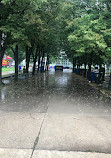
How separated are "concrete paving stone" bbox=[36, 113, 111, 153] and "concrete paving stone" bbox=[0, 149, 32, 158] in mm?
328

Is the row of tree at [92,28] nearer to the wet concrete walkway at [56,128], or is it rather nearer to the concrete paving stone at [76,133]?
the wet concrete walkway at [56,128]

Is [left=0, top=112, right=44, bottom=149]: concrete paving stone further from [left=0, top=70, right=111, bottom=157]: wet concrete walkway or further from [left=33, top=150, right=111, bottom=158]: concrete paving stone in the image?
[left=33, top=150, right=111, bottom=158]: concrete paving stone

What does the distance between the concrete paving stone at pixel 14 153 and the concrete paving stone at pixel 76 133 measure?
1.08ft

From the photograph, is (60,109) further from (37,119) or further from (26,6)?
(26,6)

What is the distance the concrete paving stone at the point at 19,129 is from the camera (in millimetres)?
3742

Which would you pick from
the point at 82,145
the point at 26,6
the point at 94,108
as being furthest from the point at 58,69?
the point at 82,145

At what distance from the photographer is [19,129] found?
4496 mm

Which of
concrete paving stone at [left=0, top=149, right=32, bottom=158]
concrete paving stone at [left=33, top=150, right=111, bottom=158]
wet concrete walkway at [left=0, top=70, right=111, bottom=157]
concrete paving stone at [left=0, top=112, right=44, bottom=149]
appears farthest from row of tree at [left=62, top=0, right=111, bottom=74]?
concrete paving stone at [left=0, top=149, right=32, bottom=158]

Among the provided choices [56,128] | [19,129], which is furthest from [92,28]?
[19,129]

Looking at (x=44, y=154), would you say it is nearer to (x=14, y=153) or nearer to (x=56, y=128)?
(x=14, y=153)

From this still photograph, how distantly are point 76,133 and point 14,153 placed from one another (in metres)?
1.74

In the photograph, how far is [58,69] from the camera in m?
52.0

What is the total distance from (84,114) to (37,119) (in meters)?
1.83

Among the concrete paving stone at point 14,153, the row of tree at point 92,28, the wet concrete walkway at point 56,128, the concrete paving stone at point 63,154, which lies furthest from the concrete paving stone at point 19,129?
the row of tree at point 92,28
